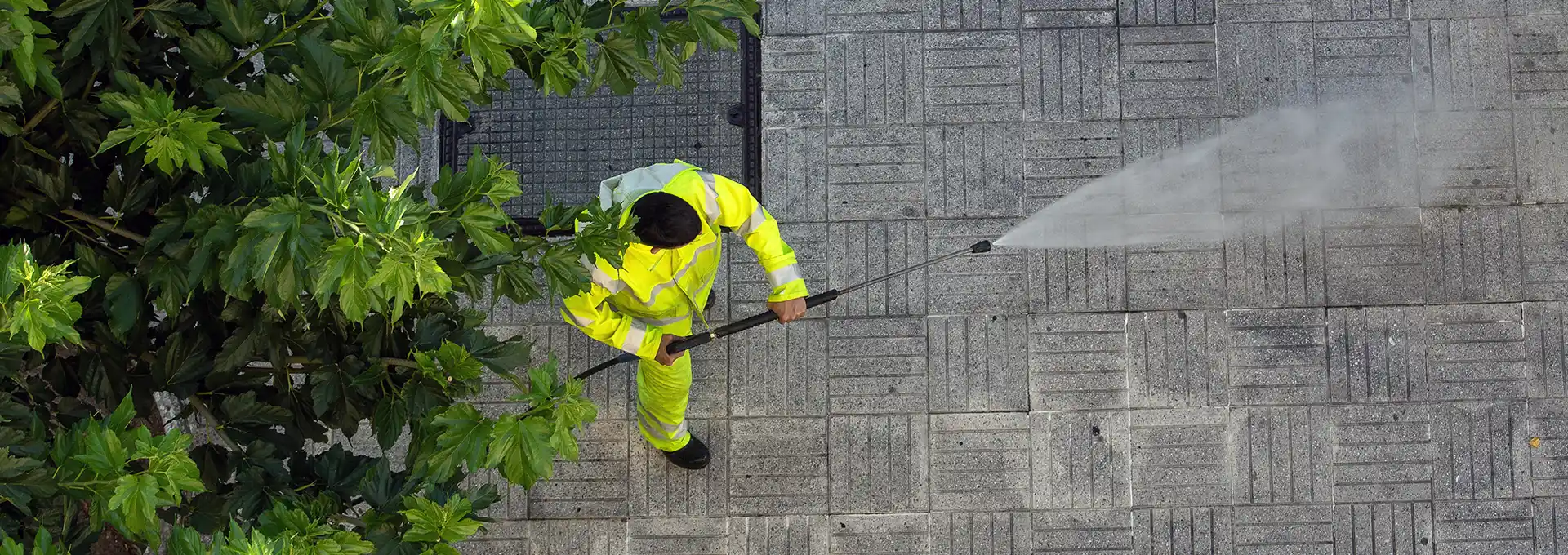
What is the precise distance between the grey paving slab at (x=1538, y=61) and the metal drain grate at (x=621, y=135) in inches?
163

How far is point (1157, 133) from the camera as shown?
596 centimetres

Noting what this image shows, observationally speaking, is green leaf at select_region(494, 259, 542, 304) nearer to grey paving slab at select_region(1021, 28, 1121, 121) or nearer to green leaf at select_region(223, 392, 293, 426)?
green leaf at select_region(223, 392, 293, 426)

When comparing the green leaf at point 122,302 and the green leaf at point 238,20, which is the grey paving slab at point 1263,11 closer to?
the green leaf at point 238,20

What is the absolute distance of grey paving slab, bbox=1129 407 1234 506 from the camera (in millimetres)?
5738

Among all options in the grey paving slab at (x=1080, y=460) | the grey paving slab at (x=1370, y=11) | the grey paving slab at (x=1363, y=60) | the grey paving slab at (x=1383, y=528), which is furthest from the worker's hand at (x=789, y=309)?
the grey paving slab at (x=1370, y=11)

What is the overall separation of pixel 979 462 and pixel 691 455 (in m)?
1.51

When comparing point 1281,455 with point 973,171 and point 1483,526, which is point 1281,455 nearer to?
point 1483,526

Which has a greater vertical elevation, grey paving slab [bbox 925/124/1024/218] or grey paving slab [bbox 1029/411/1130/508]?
grey paving slab [bbox 925/124/1024/218]

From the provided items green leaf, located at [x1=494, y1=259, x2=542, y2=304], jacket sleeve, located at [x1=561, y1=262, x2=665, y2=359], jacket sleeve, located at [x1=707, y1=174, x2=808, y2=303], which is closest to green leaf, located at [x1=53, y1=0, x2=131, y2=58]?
green leaf, located at [x1=494, y1=259, x2=542, y2=304]

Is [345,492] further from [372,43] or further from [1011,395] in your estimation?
[1011,395]

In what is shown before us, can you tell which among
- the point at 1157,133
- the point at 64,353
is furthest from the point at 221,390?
the point at 1157,133

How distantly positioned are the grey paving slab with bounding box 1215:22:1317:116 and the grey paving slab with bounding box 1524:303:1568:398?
64.1 inches

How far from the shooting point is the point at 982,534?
5742mm

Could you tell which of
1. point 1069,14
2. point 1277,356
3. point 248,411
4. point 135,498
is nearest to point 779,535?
point 1277,356
